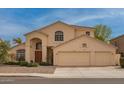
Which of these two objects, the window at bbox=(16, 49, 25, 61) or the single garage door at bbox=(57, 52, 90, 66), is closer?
the single garage door at bbox=(57, 52, 90, 66)

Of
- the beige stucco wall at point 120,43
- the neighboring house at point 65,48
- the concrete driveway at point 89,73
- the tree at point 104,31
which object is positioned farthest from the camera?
the tree at point 104,31

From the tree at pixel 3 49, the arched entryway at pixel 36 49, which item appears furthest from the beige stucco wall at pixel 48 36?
the tree at pixel 3 49

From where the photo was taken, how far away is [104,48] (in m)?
43.2

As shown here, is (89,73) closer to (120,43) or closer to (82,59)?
(82,59)

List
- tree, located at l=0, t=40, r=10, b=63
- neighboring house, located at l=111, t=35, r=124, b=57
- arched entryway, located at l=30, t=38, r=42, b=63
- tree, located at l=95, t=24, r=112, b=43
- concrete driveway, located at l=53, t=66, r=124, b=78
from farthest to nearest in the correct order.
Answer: tree, located at l=95, t=24, r=112, b=43 < neighboring house, located at l=111, t=35, r=124, b=57 < arched entryway, located at l=30, t=38, r=42, b=63 < tree, located at l=0, t=40, r=10, b=63 < concrete driveway, located at l=53, t=66, r=124, b=78

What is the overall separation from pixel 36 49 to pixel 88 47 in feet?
30.9

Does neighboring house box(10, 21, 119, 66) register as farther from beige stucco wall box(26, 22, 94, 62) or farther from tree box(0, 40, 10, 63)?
tree box(0, 40, 10, 63)

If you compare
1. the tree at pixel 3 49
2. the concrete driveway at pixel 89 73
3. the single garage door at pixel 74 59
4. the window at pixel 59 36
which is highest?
the window at pixel 59 36

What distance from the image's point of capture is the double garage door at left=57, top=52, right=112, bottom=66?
140 ft

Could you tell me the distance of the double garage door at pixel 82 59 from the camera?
4259 centimetres

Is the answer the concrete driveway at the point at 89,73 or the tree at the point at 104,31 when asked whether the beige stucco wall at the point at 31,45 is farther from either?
the tree at the point at 104,31

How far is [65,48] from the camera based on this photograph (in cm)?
4294

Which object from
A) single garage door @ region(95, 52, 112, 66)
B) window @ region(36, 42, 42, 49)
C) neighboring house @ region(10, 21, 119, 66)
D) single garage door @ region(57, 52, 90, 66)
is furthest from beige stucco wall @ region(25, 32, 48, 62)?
single garage door @ region(95, 52, 112, 66)
